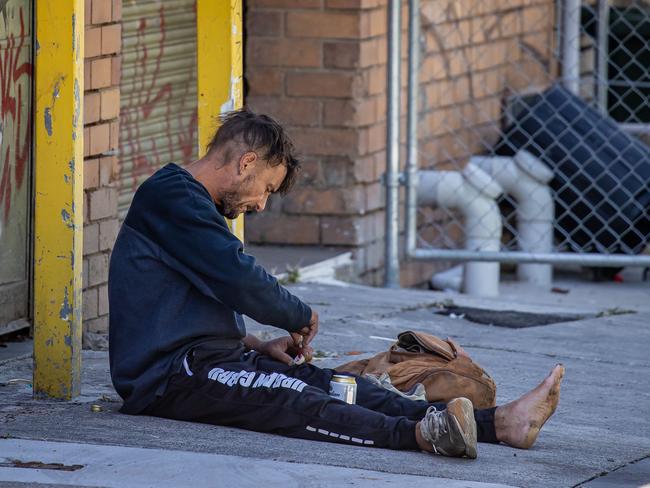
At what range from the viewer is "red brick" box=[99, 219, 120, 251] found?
19.4 ft

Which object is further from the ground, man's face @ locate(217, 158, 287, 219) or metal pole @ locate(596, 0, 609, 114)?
metal pole @ locate(596, 0, 609, 114)

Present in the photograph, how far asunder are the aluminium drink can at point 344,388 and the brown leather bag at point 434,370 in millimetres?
323

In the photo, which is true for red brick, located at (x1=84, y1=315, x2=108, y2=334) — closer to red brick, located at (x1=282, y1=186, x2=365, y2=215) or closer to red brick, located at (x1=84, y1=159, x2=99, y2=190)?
red brick, located at (x1=84, y1=159, x2=99, y2=190)

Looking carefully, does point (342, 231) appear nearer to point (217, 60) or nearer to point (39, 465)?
point (217, 60)

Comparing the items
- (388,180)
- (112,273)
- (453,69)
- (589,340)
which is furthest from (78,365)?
(453,69)

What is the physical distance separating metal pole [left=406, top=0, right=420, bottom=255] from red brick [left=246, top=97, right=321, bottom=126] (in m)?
0.67

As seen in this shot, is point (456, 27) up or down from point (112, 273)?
up

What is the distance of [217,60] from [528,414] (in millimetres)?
1931

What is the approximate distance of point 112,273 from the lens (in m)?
4.33

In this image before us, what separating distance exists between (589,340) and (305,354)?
2261mm

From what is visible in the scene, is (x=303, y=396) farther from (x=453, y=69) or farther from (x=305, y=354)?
(x=453, y=69)

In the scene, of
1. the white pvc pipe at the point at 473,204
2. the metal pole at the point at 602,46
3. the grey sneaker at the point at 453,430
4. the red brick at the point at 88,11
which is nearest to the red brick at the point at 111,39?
the red brick at the point at 88,11

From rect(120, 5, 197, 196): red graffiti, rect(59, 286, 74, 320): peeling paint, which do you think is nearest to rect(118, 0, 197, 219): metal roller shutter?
rect(120, 5, 197, 196): red graffiti

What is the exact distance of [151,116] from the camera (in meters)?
6.91
